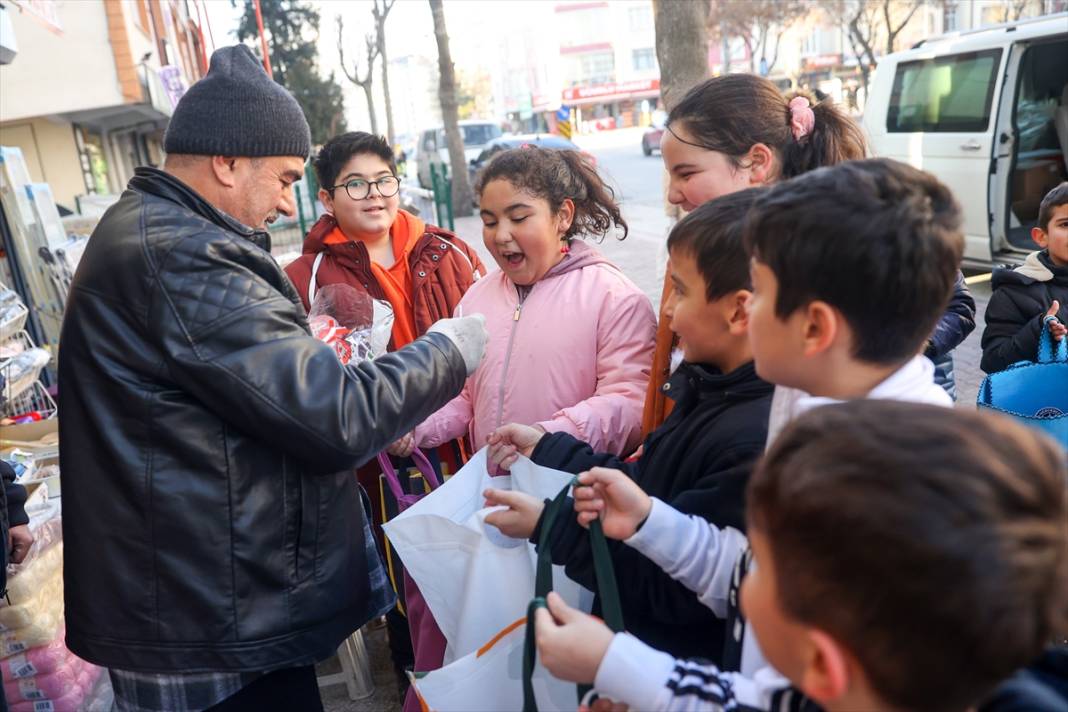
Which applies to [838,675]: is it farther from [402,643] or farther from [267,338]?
[402,643]

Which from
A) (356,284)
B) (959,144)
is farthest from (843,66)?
(356,284)

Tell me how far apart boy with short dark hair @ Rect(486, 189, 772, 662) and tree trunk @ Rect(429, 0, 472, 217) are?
1700 centimetres

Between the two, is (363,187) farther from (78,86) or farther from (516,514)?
(78,86)

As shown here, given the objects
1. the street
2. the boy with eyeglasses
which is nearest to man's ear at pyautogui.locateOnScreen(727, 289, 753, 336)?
the street

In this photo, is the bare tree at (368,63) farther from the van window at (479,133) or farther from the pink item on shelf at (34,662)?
the pink item on shelf at (34,662)

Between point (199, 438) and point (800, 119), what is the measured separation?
1.62 meters

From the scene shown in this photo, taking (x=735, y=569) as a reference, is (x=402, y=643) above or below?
below

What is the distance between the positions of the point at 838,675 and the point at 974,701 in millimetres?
137

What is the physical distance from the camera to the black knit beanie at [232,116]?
188 centimetres

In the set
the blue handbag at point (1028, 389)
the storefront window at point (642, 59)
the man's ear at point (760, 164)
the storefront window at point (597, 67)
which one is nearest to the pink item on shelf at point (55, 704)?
the man's ear at point (760, 164)

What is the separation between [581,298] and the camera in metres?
2.45

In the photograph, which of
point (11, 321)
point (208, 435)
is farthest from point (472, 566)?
point (11, 321)

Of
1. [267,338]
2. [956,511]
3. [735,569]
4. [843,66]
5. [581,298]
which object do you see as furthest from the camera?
[843,66]

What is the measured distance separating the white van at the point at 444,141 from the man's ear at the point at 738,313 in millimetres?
22228
